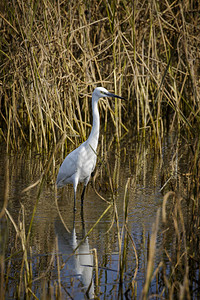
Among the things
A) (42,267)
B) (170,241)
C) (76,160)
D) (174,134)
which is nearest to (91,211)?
(76,160)

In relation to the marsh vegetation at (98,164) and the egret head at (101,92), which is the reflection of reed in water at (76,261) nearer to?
the marsh vegetation at (98,164)

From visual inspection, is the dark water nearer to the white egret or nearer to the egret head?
the white egret

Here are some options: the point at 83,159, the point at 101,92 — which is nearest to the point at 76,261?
the point at 83,159

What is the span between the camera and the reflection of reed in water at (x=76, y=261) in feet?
11.6

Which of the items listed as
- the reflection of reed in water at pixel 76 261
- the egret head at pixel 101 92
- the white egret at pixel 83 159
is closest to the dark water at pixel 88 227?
the reflection of reed in water at pixel 76 261

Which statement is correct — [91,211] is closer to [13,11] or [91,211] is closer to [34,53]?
[34,53]

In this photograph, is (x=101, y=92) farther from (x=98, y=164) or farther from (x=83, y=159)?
(x=98, y=164)

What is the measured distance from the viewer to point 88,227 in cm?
503

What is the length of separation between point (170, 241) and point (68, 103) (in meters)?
3.82

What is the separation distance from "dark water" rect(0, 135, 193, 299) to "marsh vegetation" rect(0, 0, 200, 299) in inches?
0.5

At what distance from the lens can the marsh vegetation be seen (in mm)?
3713

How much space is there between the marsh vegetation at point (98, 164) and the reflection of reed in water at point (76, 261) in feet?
0.03

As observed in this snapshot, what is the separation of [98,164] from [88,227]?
282 centimetres

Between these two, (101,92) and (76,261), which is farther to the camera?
(101,92)
